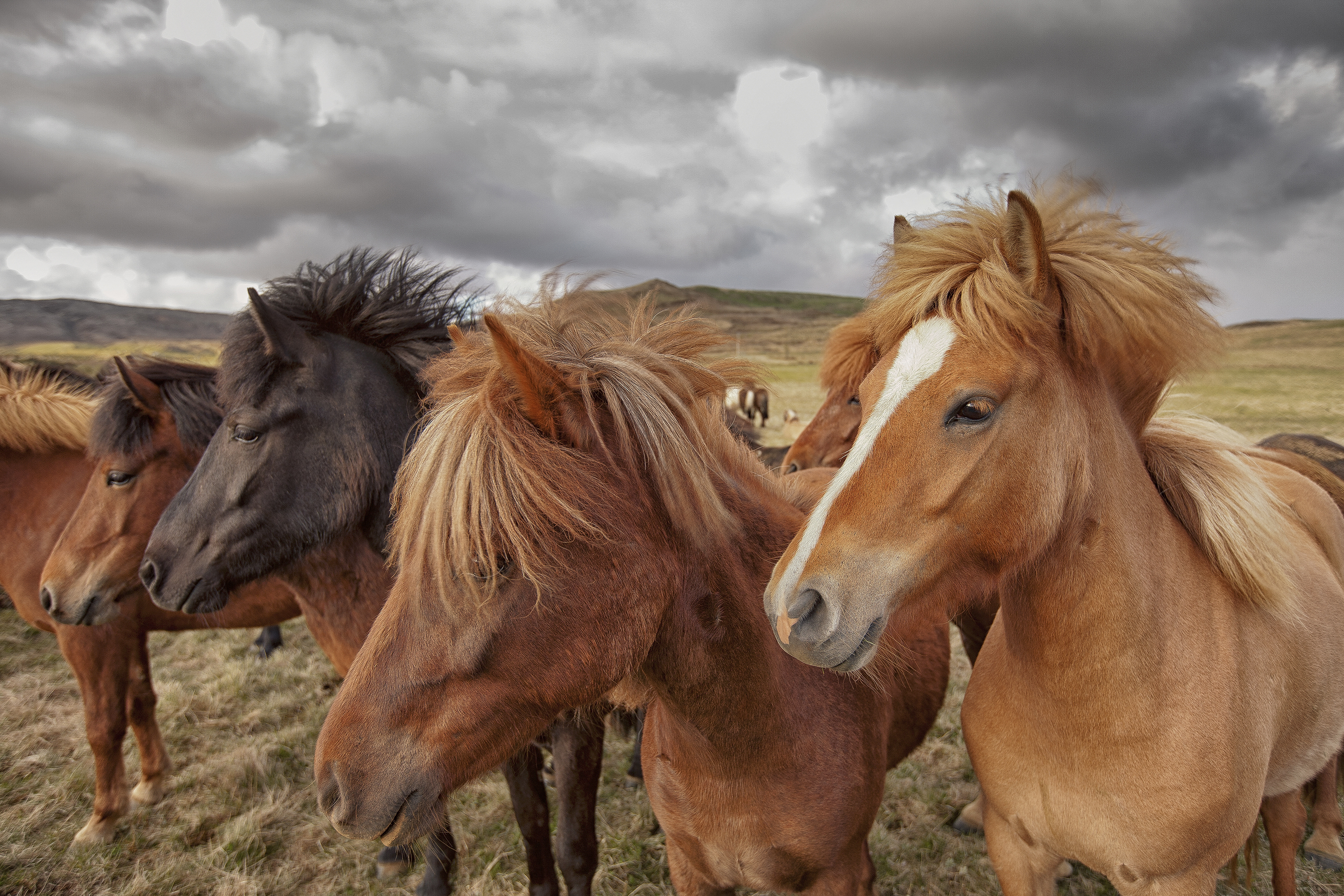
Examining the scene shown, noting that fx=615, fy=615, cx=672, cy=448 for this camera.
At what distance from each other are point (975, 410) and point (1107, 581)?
669 mm

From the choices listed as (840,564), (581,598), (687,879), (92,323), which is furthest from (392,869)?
(92,323)

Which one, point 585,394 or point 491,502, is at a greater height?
point 585,394

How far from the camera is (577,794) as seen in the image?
2.87m

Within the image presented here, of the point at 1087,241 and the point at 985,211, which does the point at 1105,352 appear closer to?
the point at 1087,241

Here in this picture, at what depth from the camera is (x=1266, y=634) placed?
79.1 inches

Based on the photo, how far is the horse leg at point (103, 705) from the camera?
3.89 meters

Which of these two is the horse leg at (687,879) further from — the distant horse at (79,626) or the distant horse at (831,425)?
the distant horse at (79,626)

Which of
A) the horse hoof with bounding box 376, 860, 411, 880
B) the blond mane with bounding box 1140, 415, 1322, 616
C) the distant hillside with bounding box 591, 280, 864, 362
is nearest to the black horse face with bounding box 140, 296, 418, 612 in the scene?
the horse hoof with bounding box 376, 860, 411, 880

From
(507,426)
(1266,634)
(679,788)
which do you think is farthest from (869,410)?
(1266,634)

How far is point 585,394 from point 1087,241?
1.34 metres

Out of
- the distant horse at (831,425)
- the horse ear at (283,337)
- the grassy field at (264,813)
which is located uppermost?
the horse ear at (283,337)

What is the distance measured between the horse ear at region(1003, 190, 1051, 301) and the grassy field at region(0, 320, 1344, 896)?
72 cm

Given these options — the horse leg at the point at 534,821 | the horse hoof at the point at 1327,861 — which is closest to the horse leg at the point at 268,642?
the horse leg at the point at 534,821

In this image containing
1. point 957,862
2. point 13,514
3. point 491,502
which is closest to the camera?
point 491,502
